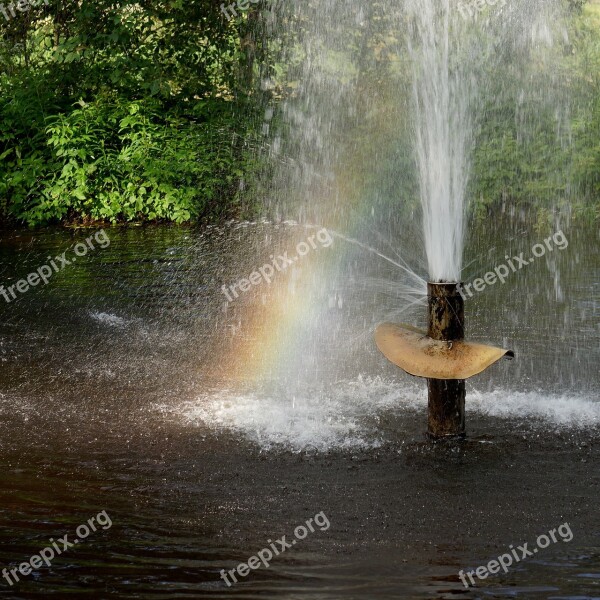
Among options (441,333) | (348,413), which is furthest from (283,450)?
(441,333)

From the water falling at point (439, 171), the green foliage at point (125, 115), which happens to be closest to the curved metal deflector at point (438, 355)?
the water falling at point (439, 171)

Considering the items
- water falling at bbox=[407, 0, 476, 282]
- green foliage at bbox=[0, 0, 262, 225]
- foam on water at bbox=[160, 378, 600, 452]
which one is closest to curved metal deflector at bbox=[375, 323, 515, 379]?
water falling at bbox=[407, 0, 476, 282]

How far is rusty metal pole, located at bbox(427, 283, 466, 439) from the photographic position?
18.9ft

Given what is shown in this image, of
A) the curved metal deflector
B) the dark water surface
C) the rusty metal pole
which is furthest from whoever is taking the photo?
the rusty metal pole

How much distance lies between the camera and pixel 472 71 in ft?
58.5

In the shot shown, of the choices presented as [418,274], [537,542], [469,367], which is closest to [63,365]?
[469,367]

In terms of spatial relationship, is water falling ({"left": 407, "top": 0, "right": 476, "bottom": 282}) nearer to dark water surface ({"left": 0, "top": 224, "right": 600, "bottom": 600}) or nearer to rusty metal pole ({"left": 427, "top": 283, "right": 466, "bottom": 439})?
rusty metal pole ({"left": 427, "top": 283, "right": 466, "bottom": 439})

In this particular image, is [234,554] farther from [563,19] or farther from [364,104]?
[563,19]

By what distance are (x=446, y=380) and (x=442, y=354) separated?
0.27m

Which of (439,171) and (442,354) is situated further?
(439,171)

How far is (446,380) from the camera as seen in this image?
5883 mm

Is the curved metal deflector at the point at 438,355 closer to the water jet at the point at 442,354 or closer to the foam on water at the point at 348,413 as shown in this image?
the water jet at the point at 442,354

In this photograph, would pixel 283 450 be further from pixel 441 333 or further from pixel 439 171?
pixel 439 171

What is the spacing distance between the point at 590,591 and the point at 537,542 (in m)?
0.52
